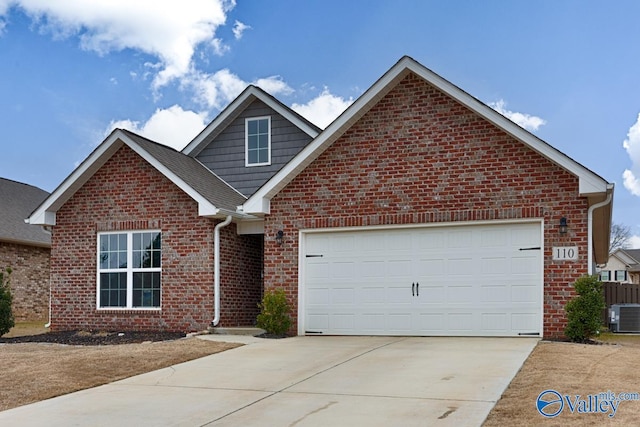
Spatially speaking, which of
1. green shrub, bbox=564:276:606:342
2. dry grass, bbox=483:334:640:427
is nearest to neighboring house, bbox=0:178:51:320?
green shrub, bbox=564:276:606:342

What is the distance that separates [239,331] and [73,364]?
195 inches

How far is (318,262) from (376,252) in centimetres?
132

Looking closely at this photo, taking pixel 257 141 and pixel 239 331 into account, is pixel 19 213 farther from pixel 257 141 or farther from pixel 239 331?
pixel 239 331

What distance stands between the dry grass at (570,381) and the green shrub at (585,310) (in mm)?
730

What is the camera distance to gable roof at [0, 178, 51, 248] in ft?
81.5

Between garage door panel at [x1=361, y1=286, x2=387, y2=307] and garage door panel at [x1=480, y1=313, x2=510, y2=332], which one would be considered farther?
garage door panel at [x1=361, y1=286, x2=387, y2=307]

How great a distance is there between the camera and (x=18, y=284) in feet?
82.7

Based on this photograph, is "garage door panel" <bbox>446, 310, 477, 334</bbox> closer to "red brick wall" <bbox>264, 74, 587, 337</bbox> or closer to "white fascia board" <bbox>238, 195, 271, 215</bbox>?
"red brick wall" <bbox>264, 74, 587, 337</bbox>

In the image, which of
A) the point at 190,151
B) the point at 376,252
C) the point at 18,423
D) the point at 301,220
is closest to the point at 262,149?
the point at 190,151

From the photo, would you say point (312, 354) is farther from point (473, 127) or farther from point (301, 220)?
point (473, 127)

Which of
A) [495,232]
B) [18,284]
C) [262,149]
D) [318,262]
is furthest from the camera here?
[18,284]

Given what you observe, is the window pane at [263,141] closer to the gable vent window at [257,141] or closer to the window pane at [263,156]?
the gable vent window at [257,141]

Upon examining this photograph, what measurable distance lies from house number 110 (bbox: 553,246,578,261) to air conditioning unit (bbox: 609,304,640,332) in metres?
7.81

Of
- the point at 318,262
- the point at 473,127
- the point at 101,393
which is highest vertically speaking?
the point at 473,127
